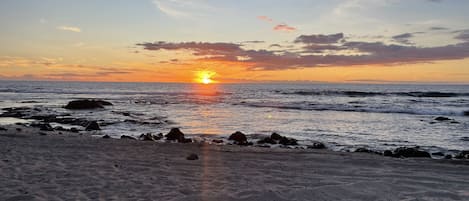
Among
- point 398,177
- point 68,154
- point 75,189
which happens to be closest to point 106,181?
point 75,189

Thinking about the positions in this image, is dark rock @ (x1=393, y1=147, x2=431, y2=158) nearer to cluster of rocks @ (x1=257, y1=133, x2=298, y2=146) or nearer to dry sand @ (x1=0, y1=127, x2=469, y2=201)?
dry sand @ (x1=0, y1=127, x2=469, y2=201)

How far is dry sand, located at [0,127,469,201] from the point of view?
22.5ft

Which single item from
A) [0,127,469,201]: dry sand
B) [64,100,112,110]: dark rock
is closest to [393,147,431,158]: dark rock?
[0,127,469,201]: dry sand

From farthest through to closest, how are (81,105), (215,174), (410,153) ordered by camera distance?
(81,105) → (410,153) → (215,174)

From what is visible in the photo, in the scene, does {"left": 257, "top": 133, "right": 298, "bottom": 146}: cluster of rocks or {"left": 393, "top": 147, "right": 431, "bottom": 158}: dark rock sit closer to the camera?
{"left": 393, "top": 147, "right": 431, "bottom": 158}: dark rock

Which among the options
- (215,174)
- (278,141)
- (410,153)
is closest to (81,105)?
(278,141)

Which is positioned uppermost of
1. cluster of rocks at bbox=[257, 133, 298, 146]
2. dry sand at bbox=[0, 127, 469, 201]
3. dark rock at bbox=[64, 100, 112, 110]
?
dark rock at bbox=[64, 100, 112, 110]

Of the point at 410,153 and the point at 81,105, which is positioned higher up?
the point at 81,105

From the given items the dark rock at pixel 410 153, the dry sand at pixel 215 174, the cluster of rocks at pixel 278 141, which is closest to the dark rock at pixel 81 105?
the dry sand at pixel 215 174

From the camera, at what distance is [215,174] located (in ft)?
27.8

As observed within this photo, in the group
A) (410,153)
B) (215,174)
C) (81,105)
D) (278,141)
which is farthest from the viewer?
(81,105)

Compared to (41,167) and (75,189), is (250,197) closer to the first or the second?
(75,189)

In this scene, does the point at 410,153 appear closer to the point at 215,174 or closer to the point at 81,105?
the point at 215,174

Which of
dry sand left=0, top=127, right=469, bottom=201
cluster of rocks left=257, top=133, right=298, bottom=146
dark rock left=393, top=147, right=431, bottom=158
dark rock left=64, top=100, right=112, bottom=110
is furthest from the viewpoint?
dark rock left=64, top=100, right=112, bottom=110
